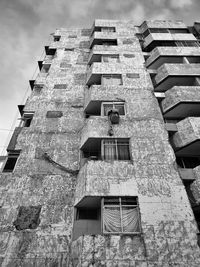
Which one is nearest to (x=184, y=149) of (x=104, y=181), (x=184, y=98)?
(x=184, y=98)

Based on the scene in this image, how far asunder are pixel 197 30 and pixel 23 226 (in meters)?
24.1

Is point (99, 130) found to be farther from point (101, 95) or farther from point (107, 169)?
point (101, 95)

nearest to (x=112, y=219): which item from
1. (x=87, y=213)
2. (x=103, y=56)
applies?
(x=87, y=213)

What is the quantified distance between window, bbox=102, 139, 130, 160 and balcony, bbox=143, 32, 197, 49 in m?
13.5

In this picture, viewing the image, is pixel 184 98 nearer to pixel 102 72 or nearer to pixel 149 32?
pixel 102 72

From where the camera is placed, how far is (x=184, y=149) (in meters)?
10.7

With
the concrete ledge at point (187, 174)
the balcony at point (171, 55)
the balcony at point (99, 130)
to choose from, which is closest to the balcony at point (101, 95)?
the balcony at point (99, 130)

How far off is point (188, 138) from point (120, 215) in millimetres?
5759

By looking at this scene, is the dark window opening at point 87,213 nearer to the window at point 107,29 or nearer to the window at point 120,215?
the window at point 120,215

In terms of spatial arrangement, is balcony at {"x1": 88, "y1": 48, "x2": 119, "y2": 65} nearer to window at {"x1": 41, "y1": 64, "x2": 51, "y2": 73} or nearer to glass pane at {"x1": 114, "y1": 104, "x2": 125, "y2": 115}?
window at {"x1": 41, "y1": 64, "x2": 51, "y2": 73}

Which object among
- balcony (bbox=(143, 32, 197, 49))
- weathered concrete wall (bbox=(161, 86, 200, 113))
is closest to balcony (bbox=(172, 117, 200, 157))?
weathered concrete wall (bbox=(161, 86, 200, 113))

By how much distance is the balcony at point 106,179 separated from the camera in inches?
327

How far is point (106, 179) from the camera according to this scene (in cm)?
866

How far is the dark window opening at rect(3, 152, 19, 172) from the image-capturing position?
1029cm
